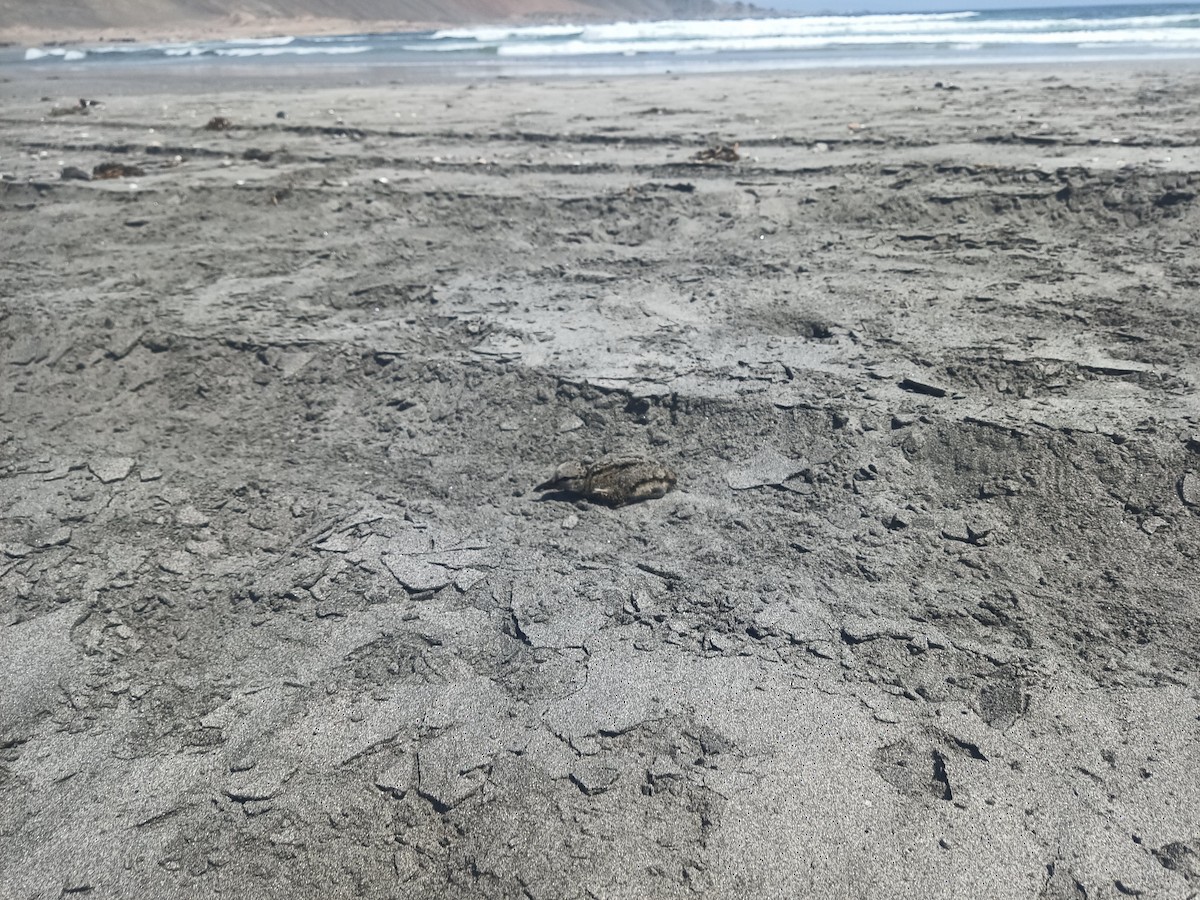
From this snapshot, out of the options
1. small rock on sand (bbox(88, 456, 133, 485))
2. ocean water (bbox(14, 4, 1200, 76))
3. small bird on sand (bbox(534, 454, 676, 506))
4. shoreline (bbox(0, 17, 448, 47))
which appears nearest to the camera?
small bird on sand (bbox(534, 454, 676, 506))

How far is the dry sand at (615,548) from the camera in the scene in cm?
209

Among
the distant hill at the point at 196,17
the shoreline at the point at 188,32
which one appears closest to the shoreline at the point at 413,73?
the shoreline at the point at 188,32

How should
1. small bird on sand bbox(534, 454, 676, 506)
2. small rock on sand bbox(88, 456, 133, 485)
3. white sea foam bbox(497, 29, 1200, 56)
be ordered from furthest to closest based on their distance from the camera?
1. white sea foam bbox(497, 29, 1200, 56)
2. small rock on sand bbox(88, 456, 133, 485)
3. small bird on sand bbox(534, 454, 676, 506)

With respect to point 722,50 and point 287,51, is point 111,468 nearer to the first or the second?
point 722,50

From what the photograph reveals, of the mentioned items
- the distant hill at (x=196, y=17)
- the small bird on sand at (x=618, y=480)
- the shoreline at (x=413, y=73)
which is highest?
the distant hill at (x=196, y=17)

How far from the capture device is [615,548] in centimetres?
309

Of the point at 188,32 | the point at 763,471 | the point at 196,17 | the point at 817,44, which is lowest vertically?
the point at 763,471

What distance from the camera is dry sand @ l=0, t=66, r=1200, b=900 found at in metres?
2.09

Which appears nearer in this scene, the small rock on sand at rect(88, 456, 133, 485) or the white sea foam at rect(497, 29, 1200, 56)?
the small rock on sand at rect(88, 456, 133, 485)

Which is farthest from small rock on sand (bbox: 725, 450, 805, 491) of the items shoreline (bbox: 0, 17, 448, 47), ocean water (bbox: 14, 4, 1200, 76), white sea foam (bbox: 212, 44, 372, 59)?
shoreline (bbox: 0, 17, 448, 47)

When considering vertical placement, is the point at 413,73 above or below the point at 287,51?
below

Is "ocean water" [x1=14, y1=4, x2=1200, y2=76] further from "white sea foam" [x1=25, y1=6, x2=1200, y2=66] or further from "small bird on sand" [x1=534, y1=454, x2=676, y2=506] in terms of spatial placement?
"small bird on sand" [x1=534, y1=454, x2=676, y2=506]

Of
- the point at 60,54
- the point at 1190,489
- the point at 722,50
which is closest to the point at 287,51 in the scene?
the point at 60,54

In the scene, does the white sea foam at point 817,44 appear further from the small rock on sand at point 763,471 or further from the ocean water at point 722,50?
the small rock on sand at point 763,471
